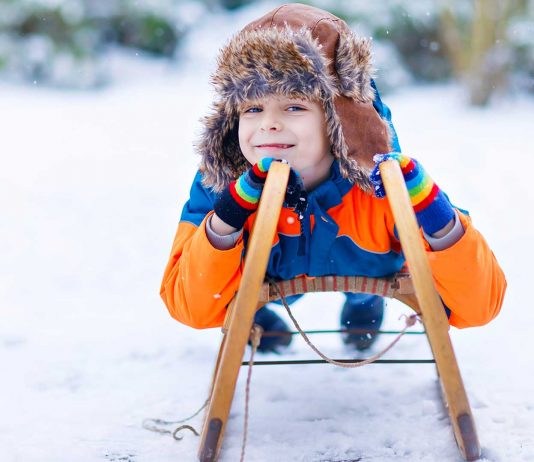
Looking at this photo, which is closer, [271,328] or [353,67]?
[353,67]

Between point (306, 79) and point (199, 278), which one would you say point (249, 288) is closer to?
point (199, 278)

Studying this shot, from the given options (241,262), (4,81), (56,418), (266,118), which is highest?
(4,81)

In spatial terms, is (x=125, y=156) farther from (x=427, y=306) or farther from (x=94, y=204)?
(x=427, y=306)

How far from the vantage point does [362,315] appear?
214 centimetres

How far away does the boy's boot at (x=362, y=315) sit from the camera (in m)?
2.10

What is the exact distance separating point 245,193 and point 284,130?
0.22 meters

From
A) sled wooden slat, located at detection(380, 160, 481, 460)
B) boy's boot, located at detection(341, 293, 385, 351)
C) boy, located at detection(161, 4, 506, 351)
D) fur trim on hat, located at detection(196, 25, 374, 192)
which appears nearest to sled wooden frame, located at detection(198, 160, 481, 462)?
sled wooden slat, located at detection(380, 160, 481, 460)

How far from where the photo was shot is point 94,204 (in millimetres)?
3770

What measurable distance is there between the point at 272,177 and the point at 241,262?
343 millimetres

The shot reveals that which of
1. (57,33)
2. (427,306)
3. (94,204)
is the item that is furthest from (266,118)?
(57,33)

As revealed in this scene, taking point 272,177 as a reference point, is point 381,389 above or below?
below

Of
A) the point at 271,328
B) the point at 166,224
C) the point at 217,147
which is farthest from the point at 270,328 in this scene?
the point at 166,224

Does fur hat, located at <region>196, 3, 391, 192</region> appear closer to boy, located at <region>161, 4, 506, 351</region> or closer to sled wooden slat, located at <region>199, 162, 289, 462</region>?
boy, located at <region>161, 4, 506, 351</region>

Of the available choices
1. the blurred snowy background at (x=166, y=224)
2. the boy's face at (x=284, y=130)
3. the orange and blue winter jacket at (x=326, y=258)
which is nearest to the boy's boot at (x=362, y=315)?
the blurred snowy background at (x=166, y=224)
